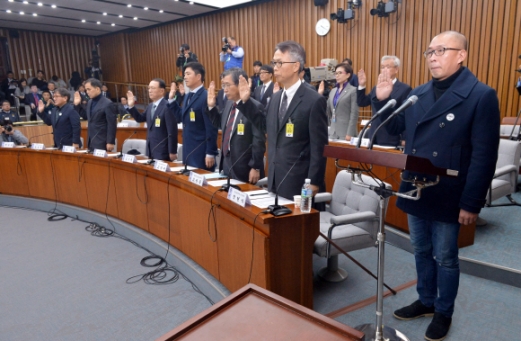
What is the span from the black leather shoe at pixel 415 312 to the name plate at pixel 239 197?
3.30 feet

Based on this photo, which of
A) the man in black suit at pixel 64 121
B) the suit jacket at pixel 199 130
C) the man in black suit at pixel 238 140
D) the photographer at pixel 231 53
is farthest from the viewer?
the photographer at pixel 231 53

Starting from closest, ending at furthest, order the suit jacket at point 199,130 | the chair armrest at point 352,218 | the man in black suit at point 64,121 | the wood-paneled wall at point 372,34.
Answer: the chair armrest at point 352,218
the suit jacket at point 199,130
the man in black suit at point 64,121
the wood-paneled wall at point 372,34

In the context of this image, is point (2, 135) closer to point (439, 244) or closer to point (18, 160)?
point (18, 160)

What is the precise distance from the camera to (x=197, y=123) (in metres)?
3.31

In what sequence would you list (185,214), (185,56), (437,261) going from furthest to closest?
(185,56), (185,214), (437,261)

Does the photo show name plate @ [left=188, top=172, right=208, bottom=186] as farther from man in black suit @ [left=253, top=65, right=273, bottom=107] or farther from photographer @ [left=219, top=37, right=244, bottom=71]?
photographer @ [left=219, top=37, right=244, bottom=71]

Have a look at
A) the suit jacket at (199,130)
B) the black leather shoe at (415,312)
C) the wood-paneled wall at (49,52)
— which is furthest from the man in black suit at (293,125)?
the wood-paneled wall at (49,52)

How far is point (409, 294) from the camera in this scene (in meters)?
2.22

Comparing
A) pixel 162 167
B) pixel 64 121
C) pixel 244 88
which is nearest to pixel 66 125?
pixel 64 121

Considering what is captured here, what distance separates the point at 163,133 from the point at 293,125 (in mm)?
1795

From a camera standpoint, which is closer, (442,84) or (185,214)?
(442,84)

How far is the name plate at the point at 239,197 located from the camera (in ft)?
5.96

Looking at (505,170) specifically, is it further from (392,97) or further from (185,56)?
(185,56)

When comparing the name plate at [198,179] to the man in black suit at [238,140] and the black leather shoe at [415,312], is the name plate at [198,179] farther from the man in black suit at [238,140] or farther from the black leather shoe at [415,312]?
the black leather shoe at [415,312]
